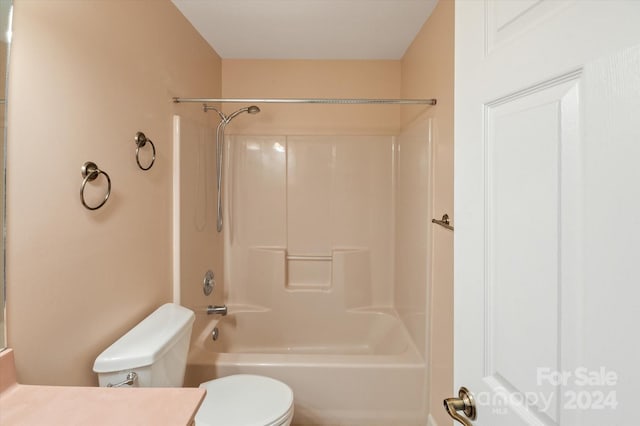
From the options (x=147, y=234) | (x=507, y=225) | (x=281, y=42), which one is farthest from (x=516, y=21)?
(x=281, y=42)

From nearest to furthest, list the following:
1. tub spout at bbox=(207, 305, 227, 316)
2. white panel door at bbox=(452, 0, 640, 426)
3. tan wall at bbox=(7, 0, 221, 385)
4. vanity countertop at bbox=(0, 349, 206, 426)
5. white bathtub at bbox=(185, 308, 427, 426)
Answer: white panel door at bbox=(452, 0, 640, 426) → vanity countertop at bbox=(0, 349, 206, 426) → tan wall at bbox=(7, 0, 221, 385) → white bathtub at bbox=(185, 308, 427, 426) → tub spout at bbox=(207, 305, 227, 316)

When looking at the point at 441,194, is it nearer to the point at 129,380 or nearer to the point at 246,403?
the point at 246,403

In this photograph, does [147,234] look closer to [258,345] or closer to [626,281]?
[258,345]

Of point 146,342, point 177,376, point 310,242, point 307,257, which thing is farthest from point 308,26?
point 177,376

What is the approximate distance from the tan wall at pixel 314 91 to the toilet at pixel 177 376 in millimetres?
1642

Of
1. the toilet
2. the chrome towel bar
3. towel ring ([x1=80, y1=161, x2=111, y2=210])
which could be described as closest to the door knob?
the toilet

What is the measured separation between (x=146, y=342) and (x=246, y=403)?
1.69 feet

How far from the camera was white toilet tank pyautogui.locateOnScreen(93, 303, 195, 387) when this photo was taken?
43.6 inches

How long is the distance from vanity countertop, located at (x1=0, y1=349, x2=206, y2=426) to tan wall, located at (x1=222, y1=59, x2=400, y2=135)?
2.15 meters

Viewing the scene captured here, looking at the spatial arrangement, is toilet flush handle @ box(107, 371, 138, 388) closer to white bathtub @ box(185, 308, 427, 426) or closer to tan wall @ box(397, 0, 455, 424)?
white bathtub @ box(185, 308, 427, 426)

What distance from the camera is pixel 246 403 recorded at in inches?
56.1

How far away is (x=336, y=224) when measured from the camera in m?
2.69

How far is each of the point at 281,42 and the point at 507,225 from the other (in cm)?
217

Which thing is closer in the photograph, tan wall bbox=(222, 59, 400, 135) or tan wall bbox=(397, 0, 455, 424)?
tan wall bbox=(397, 0, 455, 424)
